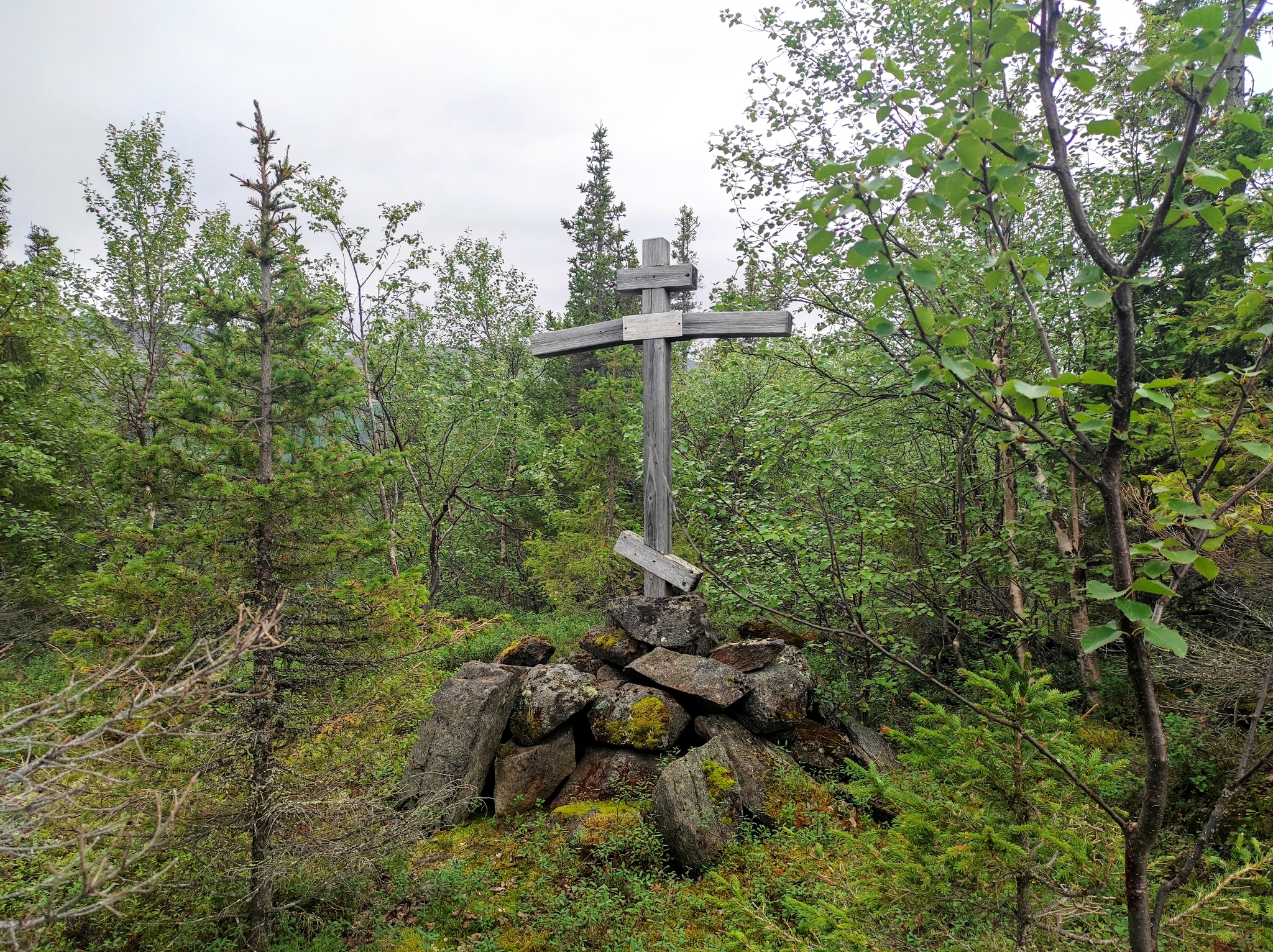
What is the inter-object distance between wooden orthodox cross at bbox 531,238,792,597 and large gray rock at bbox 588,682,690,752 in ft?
3.39

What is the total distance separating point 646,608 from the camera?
20.6 feet

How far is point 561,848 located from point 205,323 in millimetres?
4897

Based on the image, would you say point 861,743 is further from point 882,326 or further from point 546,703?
point 882,326

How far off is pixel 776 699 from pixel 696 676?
77cm

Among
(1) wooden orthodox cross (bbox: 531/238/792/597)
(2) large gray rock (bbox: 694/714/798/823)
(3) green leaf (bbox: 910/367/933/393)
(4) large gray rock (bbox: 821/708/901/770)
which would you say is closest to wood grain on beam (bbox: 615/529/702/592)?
(1) wooden orthodox cross (bbox: 531/238/792/597)

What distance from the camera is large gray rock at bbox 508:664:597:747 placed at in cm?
577

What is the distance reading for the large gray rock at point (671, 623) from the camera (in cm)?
624

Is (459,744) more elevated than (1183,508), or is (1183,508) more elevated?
(1183,508)

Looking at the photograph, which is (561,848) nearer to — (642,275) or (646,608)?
(646,608)

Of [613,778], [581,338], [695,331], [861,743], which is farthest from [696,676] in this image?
[581,338]

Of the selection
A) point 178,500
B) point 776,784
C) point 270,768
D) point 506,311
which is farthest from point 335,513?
point 506,311

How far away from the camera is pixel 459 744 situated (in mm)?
5500

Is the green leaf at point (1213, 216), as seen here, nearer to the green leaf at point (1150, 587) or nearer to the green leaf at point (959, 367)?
the green leaf at point (959, 367)

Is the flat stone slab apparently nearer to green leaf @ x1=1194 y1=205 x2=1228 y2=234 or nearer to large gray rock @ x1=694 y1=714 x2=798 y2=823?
large gray rock @ x1=694 y1=714 x2=798 y2=823
